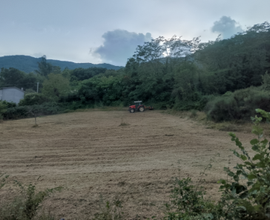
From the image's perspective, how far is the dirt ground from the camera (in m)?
3.54

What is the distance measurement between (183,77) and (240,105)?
1098 cm

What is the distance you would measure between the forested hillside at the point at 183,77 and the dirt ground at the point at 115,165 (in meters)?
6.73

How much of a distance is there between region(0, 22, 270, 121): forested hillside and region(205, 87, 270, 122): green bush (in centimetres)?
90

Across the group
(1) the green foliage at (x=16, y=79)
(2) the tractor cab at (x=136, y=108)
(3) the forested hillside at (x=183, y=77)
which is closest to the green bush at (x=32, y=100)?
(3) the forested hillside at (x=183, y=77)

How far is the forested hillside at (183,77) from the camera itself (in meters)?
22.3

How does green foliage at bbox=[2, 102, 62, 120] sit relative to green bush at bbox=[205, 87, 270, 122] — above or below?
below

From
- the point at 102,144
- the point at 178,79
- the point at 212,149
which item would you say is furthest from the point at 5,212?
the point at 178,79

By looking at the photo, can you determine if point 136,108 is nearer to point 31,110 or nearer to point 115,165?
point 31,110

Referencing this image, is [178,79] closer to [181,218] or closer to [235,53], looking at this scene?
[235,53]

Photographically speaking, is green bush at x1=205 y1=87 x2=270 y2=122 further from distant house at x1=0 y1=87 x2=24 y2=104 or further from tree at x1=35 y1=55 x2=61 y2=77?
tree at x1=35 y1=55 x2=61 y2=77

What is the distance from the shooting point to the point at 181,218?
78.7 inches

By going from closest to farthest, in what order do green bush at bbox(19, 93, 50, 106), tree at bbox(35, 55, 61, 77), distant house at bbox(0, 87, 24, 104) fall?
green bush at bbox(19, 93, 50, 106) < distant house at bbox(0, 87, 24, 104) < tree at bbox(35, 55, 61, 77)

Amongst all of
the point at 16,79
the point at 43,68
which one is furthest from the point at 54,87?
the point at 43,68

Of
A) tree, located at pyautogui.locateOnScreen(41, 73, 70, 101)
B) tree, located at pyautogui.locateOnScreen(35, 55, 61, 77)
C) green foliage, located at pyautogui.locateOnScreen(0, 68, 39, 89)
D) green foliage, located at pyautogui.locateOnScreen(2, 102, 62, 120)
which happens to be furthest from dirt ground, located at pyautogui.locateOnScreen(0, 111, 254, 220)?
tree, located at pyautogui.locateOnScreen(35, 55, 61, 77)
